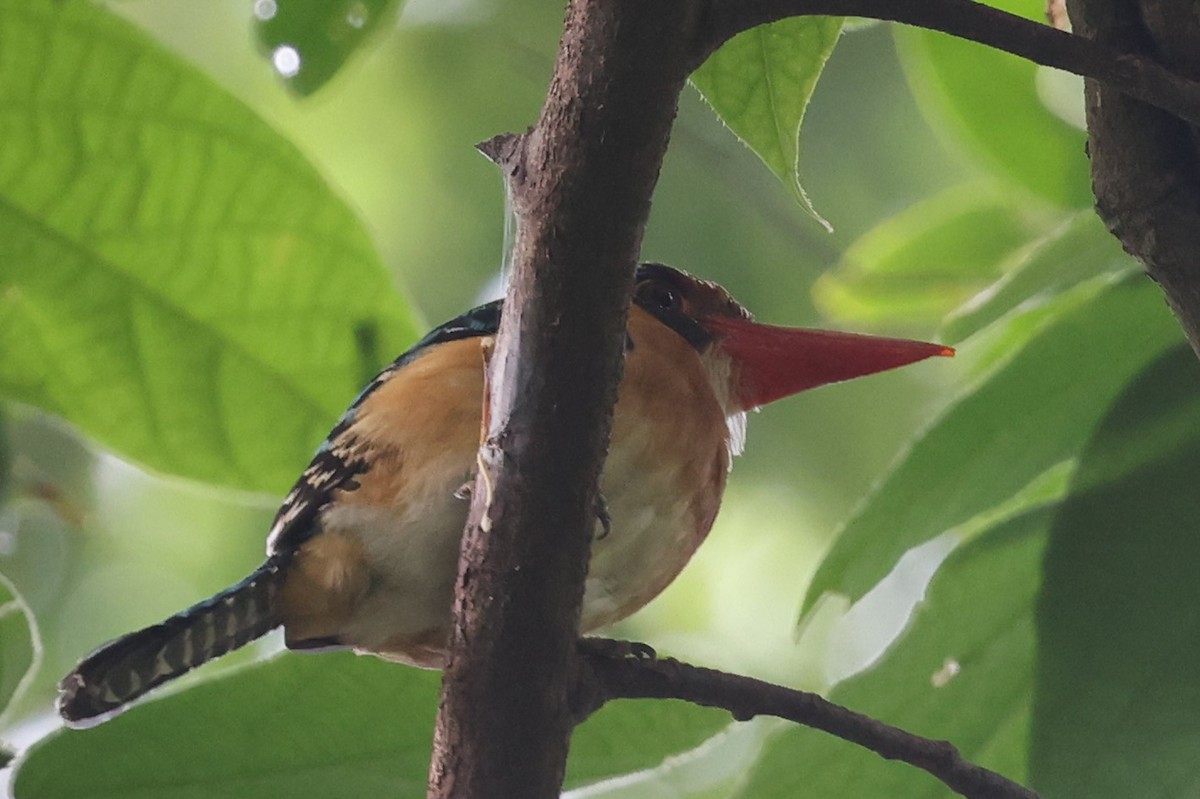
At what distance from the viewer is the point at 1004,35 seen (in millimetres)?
467

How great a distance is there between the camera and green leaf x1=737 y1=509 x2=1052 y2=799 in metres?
0.78

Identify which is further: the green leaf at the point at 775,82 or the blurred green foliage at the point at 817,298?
the blurred green foliage at the point at 817,298

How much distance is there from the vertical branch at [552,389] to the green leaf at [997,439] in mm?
297

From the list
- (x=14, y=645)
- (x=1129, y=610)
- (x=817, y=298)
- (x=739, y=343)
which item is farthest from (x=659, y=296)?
(x=14, y=645)

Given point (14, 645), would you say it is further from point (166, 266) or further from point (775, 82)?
point (775, 82)

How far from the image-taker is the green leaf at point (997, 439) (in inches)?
31.6

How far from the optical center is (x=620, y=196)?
481 millimetres

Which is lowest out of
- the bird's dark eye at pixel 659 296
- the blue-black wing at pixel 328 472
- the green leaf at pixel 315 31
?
the blue-black wing at pixel 328 472

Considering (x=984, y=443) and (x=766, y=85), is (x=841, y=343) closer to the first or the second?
(x=984, y=443)

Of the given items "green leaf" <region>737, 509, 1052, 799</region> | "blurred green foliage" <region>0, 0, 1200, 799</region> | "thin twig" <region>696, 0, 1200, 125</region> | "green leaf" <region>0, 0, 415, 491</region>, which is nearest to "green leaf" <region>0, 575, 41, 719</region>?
"blurred green foliage" <region>0, 0, 1200, 799</region>

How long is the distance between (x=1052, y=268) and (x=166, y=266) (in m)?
0.56

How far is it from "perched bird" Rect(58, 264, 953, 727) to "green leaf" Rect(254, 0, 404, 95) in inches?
7.1

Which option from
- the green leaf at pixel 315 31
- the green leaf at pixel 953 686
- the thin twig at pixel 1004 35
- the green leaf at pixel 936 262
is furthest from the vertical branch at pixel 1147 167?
the green leaf at pixel 936 262

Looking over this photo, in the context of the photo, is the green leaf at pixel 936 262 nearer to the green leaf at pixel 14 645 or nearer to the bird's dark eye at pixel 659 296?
the bird's dark eye at pixel 659 296
